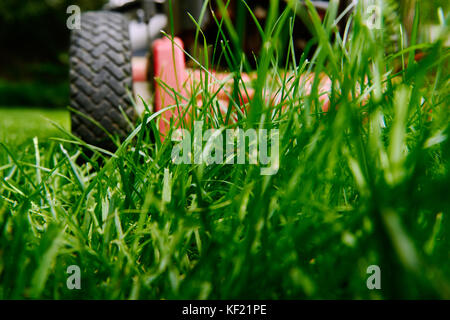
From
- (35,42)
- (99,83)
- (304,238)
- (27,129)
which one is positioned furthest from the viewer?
(35,42)

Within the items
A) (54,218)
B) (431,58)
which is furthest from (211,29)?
(431,58)

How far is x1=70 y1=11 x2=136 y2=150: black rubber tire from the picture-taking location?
961 millimetres

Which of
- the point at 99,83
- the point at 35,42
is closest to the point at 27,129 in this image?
the point at 99,83

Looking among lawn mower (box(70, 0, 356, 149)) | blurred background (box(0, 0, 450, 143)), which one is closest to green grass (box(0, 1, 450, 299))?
lawn mower (box(70, 0, 356, 149))

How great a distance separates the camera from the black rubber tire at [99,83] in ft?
3.15

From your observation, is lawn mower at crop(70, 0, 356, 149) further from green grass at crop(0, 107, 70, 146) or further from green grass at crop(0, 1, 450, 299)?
green grass at crop(0, 1, 450, 299)

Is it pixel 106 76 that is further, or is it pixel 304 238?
pixel 106 76

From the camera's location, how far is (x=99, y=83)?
0.97 meters

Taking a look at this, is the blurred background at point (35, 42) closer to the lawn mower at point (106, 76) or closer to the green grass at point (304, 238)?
the lawn mower at point (106, 76)

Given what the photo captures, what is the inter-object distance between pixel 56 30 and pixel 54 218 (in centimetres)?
1196

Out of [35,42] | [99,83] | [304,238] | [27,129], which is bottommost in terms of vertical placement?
[304,238]

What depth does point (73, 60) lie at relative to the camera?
1.00 meters

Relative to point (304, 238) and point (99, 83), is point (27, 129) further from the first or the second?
point (304, 238)
